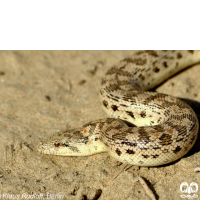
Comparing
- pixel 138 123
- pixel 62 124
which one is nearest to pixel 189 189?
pixel 138 123

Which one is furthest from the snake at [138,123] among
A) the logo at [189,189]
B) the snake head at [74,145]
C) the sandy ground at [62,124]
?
the logo at [189,189]

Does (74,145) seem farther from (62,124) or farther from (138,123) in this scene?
(138,123)

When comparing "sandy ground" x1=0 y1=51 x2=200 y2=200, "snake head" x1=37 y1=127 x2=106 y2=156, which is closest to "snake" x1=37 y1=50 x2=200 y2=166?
"snake head" x1=37 y1=127 x2=106 y2=156

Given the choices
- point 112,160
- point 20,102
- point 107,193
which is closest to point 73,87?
point 20,102

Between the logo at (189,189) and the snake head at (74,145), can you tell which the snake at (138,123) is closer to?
the snake head at (74,145)

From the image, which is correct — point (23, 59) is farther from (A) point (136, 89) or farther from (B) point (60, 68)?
(A) point (136, 89)

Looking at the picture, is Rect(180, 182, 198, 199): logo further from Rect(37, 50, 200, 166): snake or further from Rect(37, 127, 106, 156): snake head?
Rect(37, 127, 106, 156): snake head

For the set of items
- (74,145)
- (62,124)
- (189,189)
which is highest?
(62,124)
